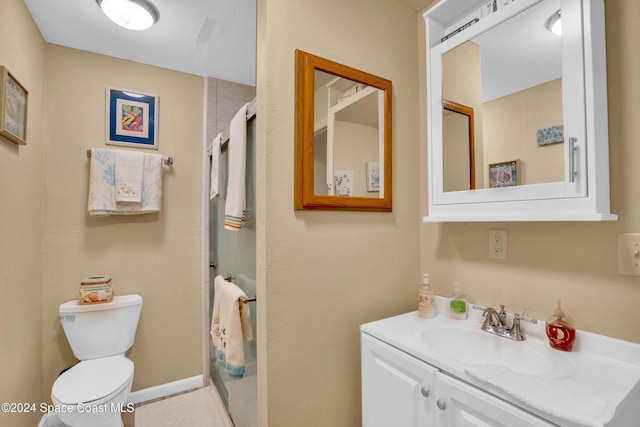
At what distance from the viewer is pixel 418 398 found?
0.91 m

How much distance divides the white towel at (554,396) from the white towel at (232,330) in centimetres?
94

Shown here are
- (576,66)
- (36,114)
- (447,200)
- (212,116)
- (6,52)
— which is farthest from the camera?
(212,116)

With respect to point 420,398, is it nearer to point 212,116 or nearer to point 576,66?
point 576,66

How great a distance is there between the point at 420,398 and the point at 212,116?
2.25m

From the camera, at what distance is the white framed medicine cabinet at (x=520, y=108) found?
0.85 m

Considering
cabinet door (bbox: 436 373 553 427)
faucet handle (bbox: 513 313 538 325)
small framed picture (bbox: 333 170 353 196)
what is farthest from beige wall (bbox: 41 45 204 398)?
faucet handle (bbox: 513 313 538 325)

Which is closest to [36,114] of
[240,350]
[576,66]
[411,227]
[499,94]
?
[240,350]

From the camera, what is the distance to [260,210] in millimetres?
1114

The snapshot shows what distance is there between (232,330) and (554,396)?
114cm

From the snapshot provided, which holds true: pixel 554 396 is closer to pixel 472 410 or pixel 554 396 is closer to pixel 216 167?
pixel 472 410

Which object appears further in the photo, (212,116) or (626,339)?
(212,116)

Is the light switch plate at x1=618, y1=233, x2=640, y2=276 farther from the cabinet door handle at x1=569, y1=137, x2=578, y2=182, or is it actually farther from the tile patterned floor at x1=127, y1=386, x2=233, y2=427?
the tile patterned floor at x1=127, y1=386, x2=233, y2=427

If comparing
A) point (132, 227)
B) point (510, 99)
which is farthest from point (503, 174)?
point (132, 227)

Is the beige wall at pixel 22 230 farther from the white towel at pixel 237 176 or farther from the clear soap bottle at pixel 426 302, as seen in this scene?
the clear soap bottle at pixel 426 302
